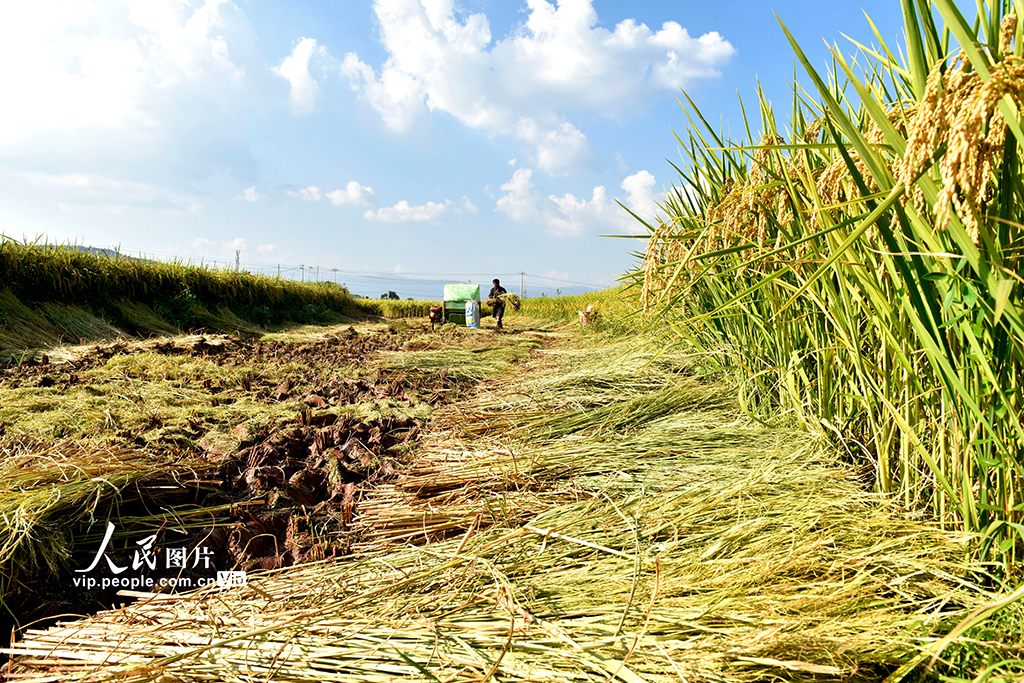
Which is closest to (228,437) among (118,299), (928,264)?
(928,264)

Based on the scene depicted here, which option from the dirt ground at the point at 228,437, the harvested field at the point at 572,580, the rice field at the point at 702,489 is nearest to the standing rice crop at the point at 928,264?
the rice field at the point at 702,489

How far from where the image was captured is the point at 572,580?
3.86 feet

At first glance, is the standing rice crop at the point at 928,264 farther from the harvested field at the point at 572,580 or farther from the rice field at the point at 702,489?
the harvested field at the point at 572,580

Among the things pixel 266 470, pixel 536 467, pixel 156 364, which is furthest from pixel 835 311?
pixel 156 364

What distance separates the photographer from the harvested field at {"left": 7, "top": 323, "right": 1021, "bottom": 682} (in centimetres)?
92

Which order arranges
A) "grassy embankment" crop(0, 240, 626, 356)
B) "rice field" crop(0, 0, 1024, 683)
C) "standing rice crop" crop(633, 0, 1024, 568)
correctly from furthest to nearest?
1. "grassy embankment" crop(0, 240, 626, 356)
2. "rice field" crop(0, 0, 1024, 683)
3. "standing rice crop" crop(633, 0, 1024, 568)

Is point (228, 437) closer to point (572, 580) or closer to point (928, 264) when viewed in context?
point (572, 580)

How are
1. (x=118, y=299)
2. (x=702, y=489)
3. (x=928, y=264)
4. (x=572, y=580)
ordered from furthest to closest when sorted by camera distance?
(x=118, y=299) < (x=702, y=489) < (x=572, y=580) < (x=928, y=264)

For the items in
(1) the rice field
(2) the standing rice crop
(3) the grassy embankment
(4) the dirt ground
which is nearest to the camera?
(2) the standing rice crop

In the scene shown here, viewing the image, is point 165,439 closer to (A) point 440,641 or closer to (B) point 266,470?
(B) point 266,470

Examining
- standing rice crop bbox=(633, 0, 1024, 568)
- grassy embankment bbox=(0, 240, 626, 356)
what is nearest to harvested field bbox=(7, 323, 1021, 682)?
standing rice crop bbox=(633, 0, 1024, 568)

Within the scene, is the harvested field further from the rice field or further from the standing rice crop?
the standing rice crop

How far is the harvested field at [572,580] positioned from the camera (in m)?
0.92

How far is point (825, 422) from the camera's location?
5.14 feet
